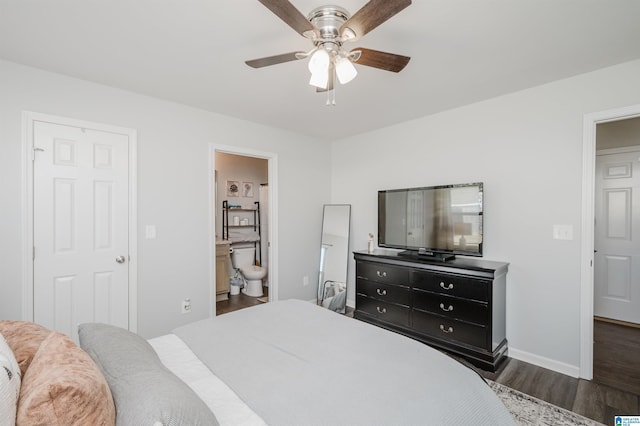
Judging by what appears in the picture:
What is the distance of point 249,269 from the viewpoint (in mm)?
4684

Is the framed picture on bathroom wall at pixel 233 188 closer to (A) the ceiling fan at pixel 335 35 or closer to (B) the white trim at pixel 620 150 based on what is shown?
(A) the ceiling fan at pixel 335 35

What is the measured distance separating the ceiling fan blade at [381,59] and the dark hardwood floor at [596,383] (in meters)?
2.54

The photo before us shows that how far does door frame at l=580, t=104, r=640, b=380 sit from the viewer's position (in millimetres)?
2363

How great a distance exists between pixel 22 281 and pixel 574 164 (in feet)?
14.8

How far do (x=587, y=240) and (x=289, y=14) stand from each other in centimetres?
280

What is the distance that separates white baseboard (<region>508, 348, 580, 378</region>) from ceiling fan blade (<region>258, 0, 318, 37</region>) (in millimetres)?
3177

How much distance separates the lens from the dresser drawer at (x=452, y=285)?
252cm

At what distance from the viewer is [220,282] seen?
442cm

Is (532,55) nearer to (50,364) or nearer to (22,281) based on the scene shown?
(50,364)

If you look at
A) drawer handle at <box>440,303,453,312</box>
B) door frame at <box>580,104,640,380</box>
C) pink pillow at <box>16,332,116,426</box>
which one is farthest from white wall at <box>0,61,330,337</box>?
door frame at <box>580,104,640,380</box>

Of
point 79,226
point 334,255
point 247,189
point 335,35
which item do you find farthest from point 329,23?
point 247,189

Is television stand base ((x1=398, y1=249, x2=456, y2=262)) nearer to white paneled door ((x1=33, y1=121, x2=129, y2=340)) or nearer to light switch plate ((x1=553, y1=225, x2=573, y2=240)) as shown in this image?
light switch plate ((x1=553, y1=225, x2=573, y2=240))

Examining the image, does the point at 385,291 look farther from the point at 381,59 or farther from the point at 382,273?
the point at 381,59

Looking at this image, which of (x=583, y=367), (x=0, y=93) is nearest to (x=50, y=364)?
(x=0, y=93)
